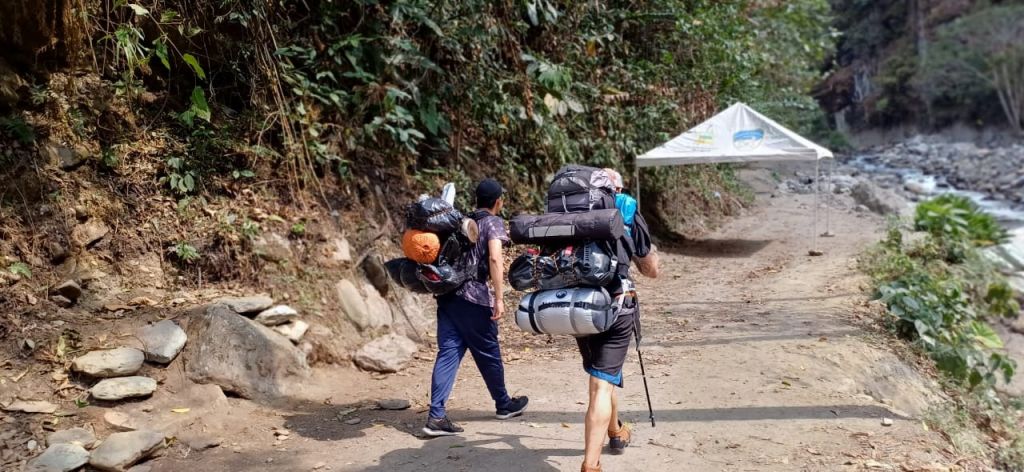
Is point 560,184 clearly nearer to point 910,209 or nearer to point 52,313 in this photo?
point 52,313

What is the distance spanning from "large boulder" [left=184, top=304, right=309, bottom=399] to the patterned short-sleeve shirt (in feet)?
5.45

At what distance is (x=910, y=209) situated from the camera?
19016 mm

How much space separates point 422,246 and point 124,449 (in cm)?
197

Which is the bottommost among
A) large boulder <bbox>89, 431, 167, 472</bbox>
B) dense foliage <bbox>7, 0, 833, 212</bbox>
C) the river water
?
the river water

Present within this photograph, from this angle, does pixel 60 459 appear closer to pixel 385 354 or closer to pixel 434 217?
pixel 434 217

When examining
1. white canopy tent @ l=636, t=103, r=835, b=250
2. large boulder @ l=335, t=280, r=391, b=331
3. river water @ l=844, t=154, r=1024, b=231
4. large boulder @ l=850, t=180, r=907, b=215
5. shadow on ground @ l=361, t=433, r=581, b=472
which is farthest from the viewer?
river water @ l=844, t=154, r=1024, b=231

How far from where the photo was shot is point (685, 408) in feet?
16.0

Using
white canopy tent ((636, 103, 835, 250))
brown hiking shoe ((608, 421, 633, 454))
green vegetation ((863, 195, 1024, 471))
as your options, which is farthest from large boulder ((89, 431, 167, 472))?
white canopy tent ((636, 103, 835, 250))

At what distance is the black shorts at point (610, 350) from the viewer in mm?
3512

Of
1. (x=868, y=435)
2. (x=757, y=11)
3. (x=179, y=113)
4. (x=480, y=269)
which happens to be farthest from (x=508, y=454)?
(x=757, y=11)

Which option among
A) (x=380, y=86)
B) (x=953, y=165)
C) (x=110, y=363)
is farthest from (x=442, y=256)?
(x=953, y=165)

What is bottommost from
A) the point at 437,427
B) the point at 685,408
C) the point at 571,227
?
the point at 685,408

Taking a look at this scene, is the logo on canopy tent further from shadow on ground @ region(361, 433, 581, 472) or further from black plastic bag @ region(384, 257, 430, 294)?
black plastic bag @ region(384, 257, 430, 294)

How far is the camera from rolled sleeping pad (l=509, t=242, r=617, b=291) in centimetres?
337
